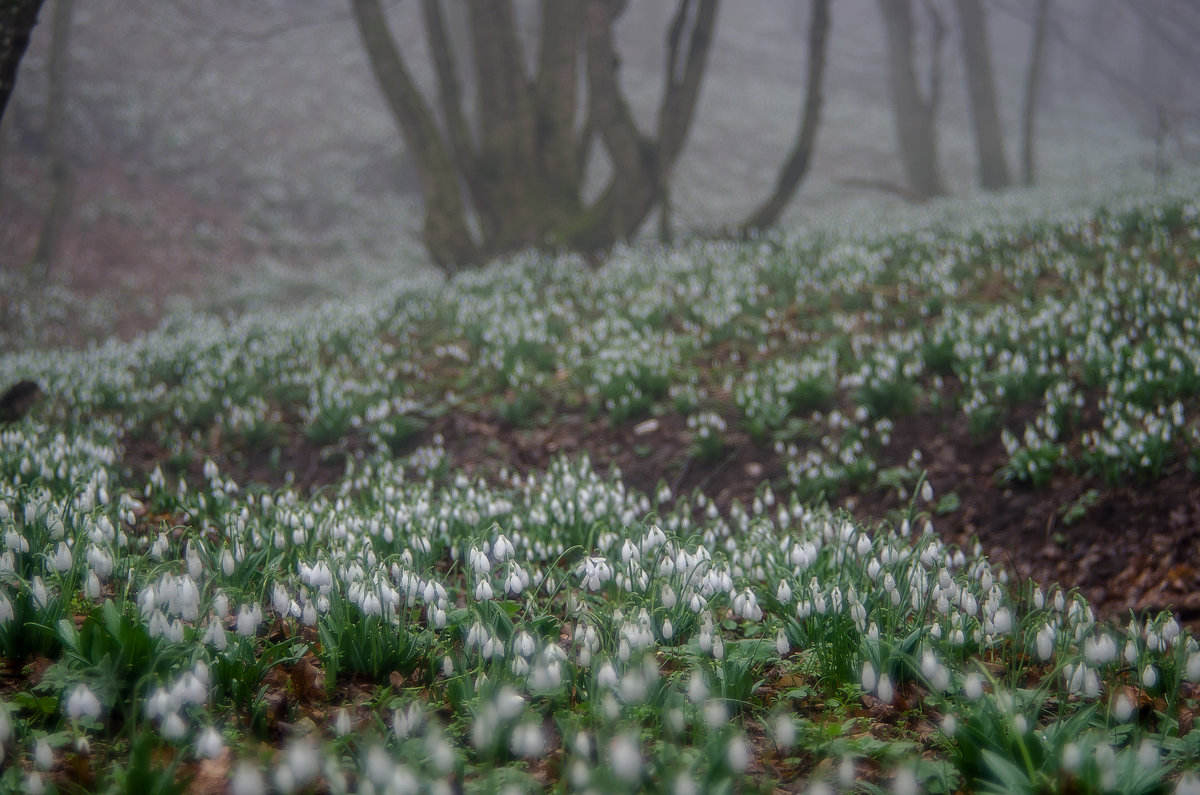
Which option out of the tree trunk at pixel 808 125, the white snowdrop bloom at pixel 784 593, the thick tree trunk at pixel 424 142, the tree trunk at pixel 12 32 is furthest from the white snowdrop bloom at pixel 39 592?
the tree trunk at pixel 808 125

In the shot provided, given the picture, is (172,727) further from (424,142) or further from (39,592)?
(424,142)

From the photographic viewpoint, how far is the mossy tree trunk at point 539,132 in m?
10.1

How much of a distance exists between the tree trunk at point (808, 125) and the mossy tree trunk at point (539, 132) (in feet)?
4.74

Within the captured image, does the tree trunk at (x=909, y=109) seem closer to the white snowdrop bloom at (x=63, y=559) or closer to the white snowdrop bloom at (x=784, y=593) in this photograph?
the white snowdrop bloom at (x=784, y=593)

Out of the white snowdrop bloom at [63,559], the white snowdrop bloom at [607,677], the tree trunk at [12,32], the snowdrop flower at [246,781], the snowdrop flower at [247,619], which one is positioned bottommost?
the white snowdrop bloom at [607,677]

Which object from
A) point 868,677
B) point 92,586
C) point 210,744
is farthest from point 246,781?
point 868,677

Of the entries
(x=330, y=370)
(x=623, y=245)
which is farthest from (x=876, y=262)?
(x=330, y=370)

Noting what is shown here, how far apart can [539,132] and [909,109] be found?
10403 millimetres

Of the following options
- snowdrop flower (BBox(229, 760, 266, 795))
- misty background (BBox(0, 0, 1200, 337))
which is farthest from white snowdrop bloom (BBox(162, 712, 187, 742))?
misty background (BBox(0, 0, 1200, 337))

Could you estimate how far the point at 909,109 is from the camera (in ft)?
55.1

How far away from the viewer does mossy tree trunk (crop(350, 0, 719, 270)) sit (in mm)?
10062

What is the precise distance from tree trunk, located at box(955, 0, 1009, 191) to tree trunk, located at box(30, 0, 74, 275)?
17.2m

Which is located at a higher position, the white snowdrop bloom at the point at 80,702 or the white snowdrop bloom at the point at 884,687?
the white snowdrop bloom at the point at 80,702

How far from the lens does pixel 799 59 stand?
42.2m
